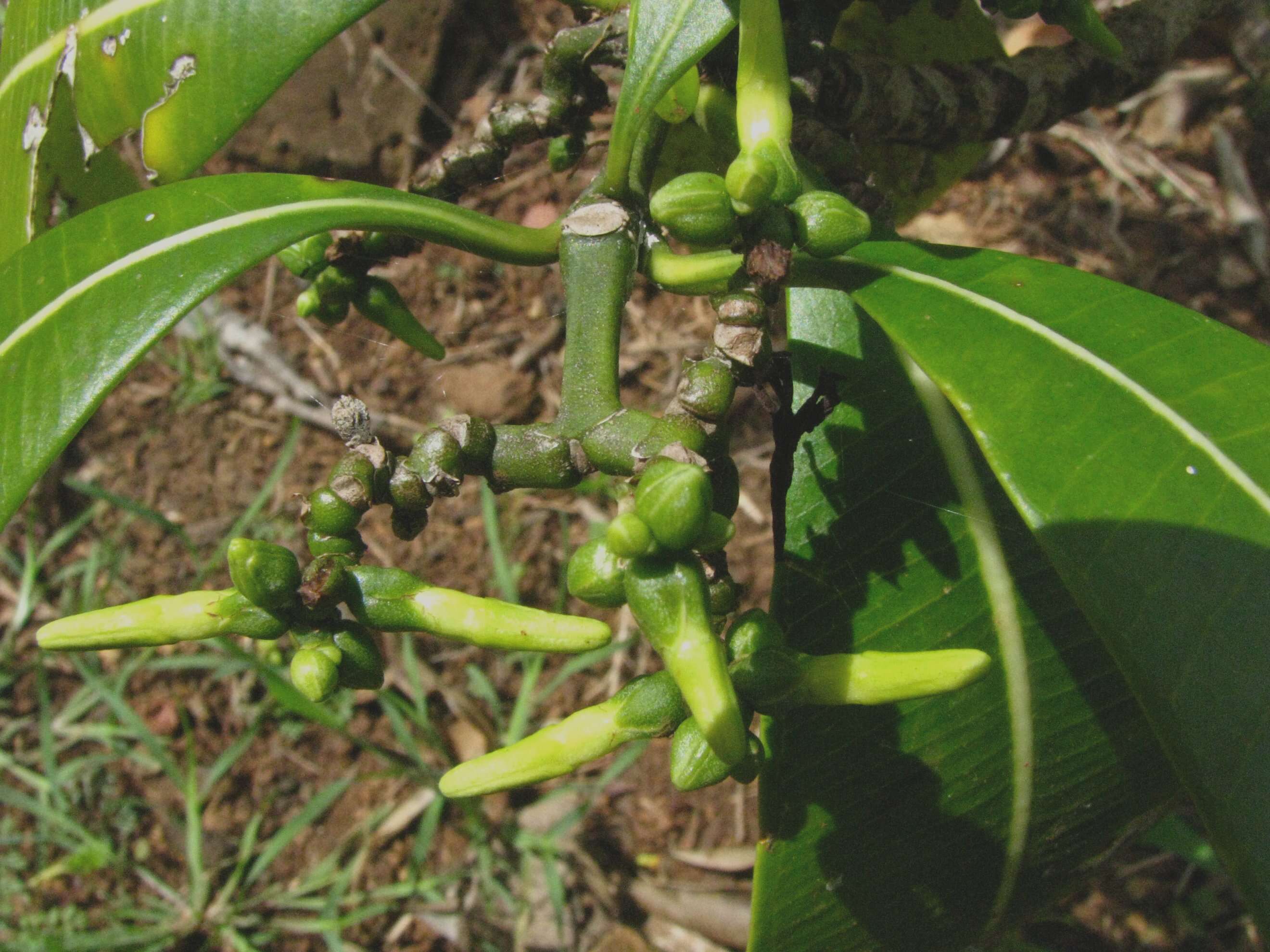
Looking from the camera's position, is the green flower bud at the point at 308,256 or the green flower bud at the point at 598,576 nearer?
the green flower bud at the point at 598,576

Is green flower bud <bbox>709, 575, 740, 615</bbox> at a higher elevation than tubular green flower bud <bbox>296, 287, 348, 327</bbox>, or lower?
lower

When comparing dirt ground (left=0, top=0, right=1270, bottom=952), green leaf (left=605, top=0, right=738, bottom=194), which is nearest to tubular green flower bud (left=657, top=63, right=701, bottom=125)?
green leaf (left=605, top=0, right=738, bottom=194)

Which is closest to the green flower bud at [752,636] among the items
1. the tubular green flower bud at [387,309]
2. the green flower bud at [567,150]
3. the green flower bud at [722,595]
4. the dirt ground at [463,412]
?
the green flower bud at [722,595]

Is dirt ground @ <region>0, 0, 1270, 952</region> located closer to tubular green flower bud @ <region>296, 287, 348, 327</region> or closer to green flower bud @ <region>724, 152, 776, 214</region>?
tubular green flower bud @ <region>296, 287, 348, 327</region>

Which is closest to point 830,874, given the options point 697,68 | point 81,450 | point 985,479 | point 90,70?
point 985,479

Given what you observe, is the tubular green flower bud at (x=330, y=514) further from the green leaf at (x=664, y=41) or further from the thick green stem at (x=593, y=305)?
the green leaf at (x=664, y=41)

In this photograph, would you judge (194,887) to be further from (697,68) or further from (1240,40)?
(1240,40)
